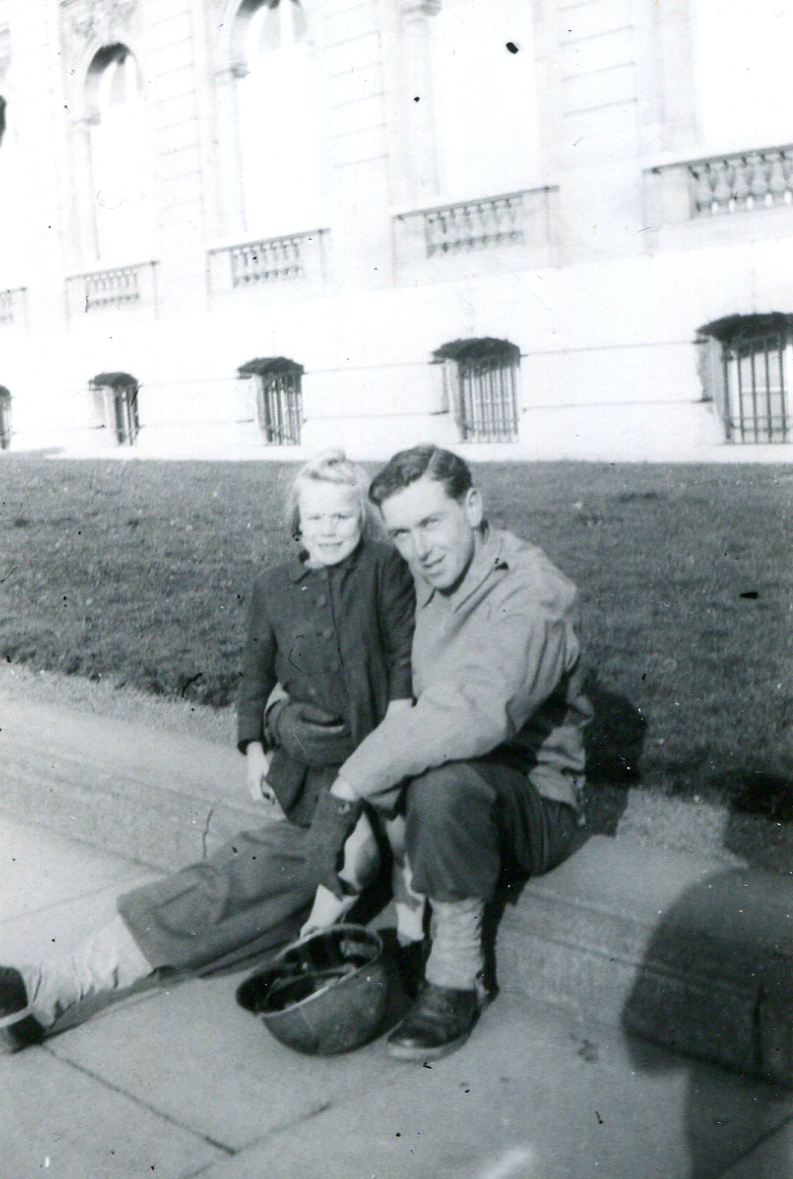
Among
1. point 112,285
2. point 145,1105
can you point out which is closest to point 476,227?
point 112,285

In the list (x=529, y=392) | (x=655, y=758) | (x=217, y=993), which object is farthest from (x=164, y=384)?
(x=217, y=993)

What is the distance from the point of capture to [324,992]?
8.81ft

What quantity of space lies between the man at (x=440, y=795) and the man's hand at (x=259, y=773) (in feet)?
0.37

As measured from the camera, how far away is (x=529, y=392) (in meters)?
8.18

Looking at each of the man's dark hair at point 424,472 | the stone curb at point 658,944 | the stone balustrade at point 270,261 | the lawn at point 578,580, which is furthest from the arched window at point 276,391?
the man's dark hair at point 424,472

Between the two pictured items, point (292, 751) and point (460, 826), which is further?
point (292, 751)

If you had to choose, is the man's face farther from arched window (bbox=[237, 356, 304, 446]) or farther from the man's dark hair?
arched window (bbox=[237, 356, 304, 446])

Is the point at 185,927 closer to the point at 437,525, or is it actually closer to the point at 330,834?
the point at 330,834

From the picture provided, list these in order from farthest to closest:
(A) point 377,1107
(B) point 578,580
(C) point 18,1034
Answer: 1. (B) point 578,580
2. (C) point 18,1034
3. (A) point 377,1107

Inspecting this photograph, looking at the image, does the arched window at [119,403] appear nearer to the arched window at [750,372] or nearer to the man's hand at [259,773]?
the arched window at [750,372]

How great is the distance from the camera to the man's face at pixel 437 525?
9.77 ft

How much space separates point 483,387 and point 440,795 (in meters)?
6.03

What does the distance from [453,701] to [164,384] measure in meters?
6.30

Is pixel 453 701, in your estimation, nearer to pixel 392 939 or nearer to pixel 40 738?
pixel 392 939
